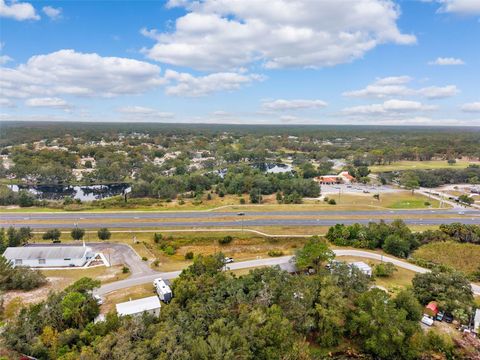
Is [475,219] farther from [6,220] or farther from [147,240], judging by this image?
[6,220]

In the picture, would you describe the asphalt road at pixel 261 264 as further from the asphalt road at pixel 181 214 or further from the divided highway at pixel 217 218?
the asphalt road at pixel 181 214

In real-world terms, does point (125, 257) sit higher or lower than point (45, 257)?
lower

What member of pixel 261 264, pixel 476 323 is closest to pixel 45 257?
pixel 261 264

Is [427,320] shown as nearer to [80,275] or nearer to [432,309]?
[432,309]

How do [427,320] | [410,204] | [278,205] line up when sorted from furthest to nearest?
[410,204] < [278,205] < [427,320]

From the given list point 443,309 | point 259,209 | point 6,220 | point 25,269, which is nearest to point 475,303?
point 443,309

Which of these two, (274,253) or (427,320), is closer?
(427,320)
